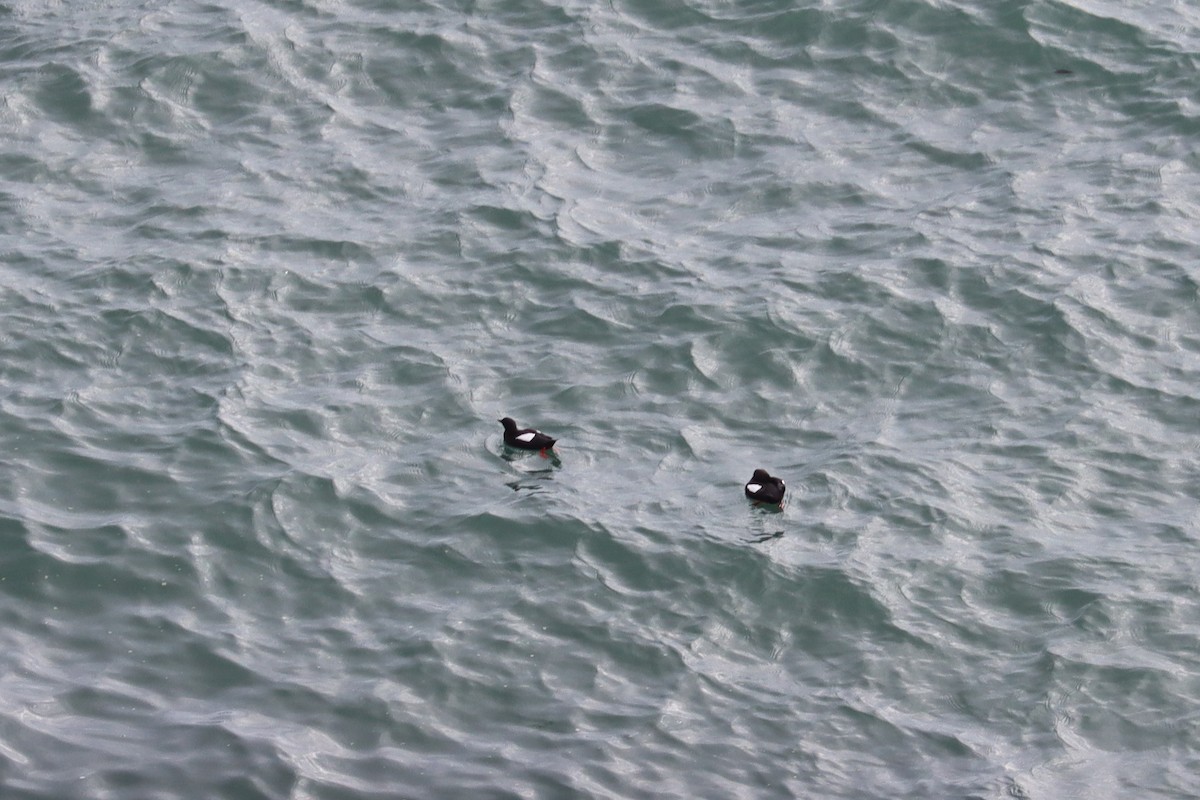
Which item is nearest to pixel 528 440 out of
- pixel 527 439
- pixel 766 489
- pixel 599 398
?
pixel 527 439

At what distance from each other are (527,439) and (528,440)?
0.02 meters

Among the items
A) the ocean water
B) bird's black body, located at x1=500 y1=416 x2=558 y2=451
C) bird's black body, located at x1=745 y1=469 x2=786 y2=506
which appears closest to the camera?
the ocean water

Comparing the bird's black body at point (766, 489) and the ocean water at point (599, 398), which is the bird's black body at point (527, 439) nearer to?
the ocean water at point (599, 398)

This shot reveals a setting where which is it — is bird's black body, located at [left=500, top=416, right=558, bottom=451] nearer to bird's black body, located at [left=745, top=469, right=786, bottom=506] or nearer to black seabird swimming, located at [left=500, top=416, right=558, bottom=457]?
black seabird swimming, located at [left=500, top=416, right=558, bottom=457]

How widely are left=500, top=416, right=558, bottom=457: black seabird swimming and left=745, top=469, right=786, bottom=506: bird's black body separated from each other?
2.37 meters

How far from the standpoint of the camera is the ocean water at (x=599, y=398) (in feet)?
52.7

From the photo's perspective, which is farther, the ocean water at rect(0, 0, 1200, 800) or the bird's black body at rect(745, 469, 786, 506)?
the bird's black body at rect(745, 469, 786, 506)

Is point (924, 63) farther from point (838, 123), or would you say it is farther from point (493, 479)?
point (493, 479)

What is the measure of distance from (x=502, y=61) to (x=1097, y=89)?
9223 mm

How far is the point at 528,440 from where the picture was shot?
19.8 m

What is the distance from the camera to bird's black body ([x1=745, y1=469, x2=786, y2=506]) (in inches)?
750

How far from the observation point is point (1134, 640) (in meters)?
17.5

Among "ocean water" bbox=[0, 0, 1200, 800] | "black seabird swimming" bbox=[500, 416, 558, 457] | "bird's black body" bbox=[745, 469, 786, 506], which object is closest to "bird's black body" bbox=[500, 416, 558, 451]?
"black seabird swimming" bbox=[500, 416, 558, 457]

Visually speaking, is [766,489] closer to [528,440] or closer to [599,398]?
[528,440]
